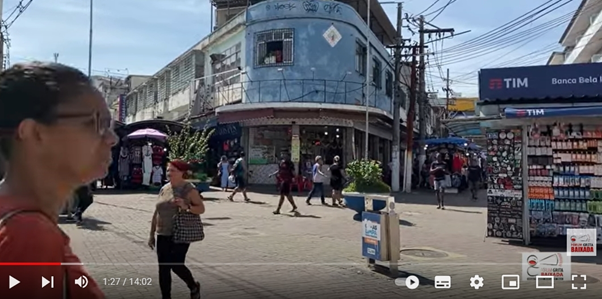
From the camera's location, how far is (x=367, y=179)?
12.3 m

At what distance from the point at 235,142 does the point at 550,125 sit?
17.0 m

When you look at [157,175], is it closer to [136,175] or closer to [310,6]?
[136,175]

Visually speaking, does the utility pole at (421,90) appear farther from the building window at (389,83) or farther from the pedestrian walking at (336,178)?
the pedestrian walking at (336,178)

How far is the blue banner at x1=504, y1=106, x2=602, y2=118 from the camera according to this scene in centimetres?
838

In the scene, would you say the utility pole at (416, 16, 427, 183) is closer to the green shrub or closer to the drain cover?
the green shrub

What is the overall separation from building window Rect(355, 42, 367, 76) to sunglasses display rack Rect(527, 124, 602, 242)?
51.5 feet

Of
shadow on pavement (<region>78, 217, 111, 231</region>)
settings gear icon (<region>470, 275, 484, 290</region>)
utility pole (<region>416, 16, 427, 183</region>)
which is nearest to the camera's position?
settings gear icon (<region>470, 275, 484, 290</region>)

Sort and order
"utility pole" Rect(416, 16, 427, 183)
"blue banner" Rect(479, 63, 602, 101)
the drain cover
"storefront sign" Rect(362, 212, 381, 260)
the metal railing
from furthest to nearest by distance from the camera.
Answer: "utility pole" Rect(416, 16, 427, 183), the metal railing, "blue banner" Rect(479, 63, 602, 101), the drain cover, "storefront sign" Rect(362, 212, 381, 260)

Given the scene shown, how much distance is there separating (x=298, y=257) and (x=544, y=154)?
513 centimetres

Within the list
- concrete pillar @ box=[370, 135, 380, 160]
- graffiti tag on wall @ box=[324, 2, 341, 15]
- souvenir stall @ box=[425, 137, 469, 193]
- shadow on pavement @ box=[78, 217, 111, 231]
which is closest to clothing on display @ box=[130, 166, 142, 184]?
shadow on pavement @ box=[78, 217, 111, 231]

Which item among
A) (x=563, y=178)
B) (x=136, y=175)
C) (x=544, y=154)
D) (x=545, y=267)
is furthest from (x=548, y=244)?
(x=136, y=175)

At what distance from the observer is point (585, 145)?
9188mm

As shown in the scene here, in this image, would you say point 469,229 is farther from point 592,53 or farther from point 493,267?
point 592,53

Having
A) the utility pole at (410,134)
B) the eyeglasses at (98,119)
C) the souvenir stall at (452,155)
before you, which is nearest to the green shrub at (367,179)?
the eyeglasses at (98,119)
